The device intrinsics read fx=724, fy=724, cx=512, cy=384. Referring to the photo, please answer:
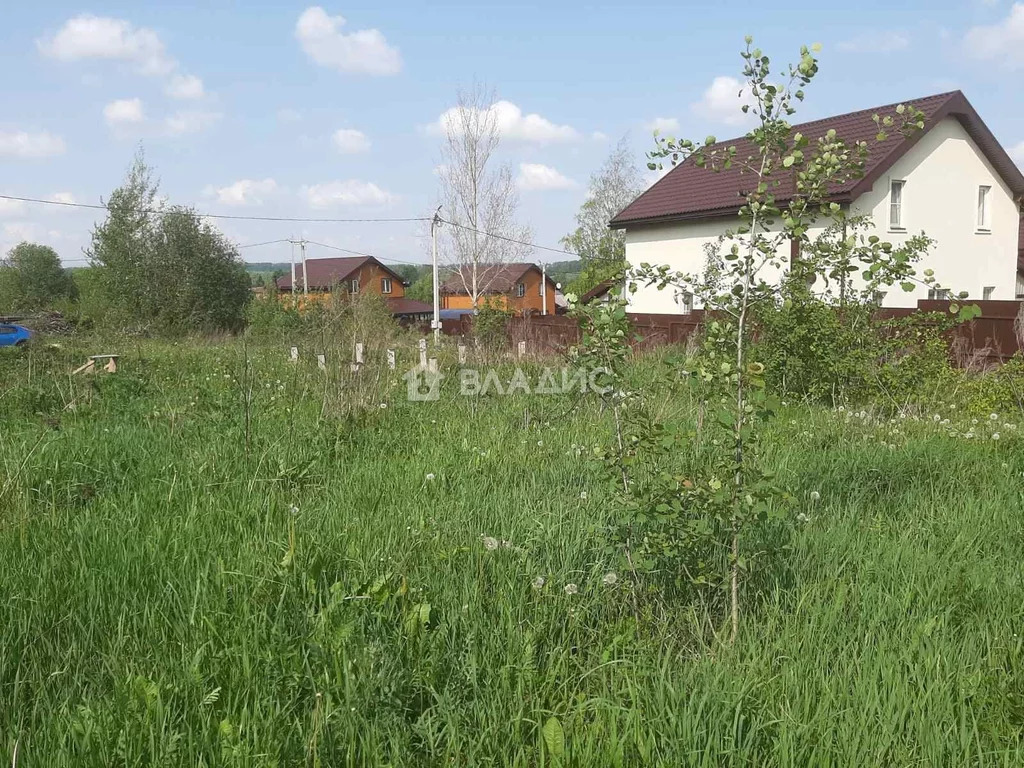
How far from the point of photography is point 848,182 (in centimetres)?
1544

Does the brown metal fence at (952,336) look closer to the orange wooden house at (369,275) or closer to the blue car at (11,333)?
the blue car at (11,333)

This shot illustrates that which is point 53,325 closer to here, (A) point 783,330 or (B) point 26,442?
(B) point 26,442

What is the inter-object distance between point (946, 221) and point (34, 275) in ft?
183

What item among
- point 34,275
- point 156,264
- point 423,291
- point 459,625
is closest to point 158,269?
point 156,264

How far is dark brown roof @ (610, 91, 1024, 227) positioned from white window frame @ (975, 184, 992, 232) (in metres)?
0.62

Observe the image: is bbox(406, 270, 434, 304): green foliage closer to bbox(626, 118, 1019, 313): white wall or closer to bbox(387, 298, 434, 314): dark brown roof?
bbox(387, 298, 434, 314): dark brown roof

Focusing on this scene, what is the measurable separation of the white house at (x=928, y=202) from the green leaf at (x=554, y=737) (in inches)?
591

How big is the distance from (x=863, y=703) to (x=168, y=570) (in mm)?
2562

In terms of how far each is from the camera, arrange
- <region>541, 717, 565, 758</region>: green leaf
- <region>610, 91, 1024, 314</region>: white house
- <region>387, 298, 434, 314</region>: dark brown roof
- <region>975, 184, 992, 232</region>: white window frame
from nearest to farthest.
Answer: <region>541, 717, 565, 758</region>: green leaf
<region>610, 91, 1024, 314</region>: white house
<region>975, 184, 992, 232</region>: white window frame
<region>387, 298, 434, 314</region>: dark brown roof

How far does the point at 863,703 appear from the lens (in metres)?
2.16

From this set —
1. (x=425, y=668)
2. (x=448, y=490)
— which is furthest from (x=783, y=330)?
(x=425, y=668)

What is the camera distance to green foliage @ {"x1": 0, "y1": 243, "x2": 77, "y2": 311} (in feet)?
160

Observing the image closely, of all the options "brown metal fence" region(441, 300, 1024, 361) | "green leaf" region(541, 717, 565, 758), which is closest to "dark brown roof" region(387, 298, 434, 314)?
"brown metal fence" region(441, 300, 1024, 361)

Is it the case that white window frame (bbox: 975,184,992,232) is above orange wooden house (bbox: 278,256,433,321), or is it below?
below
